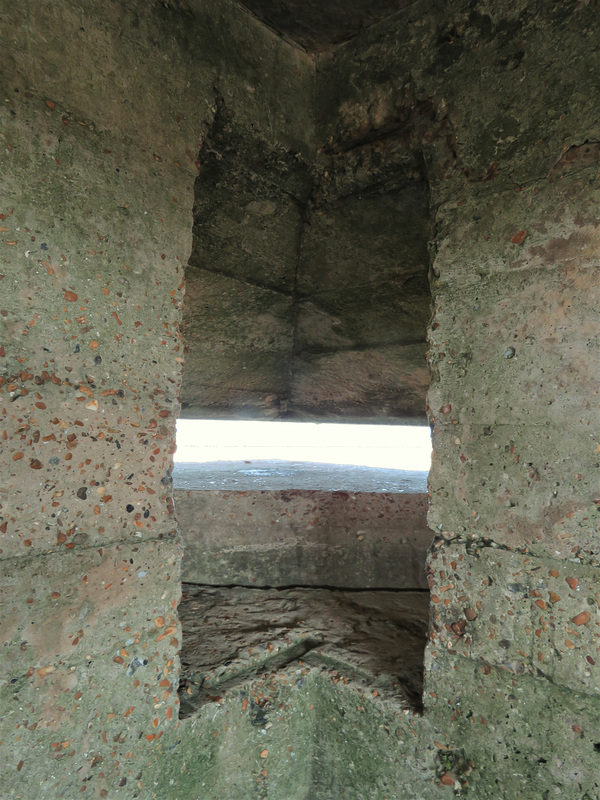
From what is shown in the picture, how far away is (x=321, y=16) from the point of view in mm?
1872

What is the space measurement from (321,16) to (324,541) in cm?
228

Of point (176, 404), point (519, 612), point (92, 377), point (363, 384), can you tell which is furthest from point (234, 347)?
point (519, 612)

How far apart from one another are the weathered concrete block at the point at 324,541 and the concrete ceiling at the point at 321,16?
2.00 m

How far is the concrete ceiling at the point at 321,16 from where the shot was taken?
70.8 inches

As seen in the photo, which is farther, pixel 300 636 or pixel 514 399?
pixel 300 636

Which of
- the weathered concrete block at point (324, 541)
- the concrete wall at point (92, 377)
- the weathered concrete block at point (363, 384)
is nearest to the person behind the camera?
the concrete wall at point (92, 377)

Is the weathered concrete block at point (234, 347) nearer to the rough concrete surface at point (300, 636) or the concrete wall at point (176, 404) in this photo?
the concrete wall at point (176, 404)

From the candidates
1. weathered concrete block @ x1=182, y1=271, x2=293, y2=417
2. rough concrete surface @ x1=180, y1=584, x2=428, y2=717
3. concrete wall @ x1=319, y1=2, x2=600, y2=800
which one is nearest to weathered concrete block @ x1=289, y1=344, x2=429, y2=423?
weathered concrete block @ x1=182, y1=271, x2=293, y2=417

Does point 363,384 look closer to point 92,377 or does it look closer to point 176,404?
point 176,404

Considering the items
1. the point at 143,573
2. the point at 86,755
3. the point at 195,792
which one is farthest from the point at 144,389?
the point at 195,792

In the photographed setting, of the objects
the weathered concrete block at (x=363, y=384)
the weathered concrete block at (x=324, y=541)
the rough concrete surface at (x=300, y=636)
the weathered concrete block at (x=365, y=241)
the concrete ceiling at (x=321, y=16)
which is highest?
the concrete ceiling at (x=321, y=16)

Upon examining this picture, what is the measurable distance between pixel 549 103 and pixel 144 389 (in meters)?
1.41

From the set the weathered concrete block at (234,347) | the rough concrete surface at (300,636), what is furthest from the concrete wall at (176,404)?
the weathered concrete block at (234,347)

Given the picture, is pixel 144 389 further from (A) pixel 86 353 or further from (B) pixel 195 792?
(B) pixel 195 792
